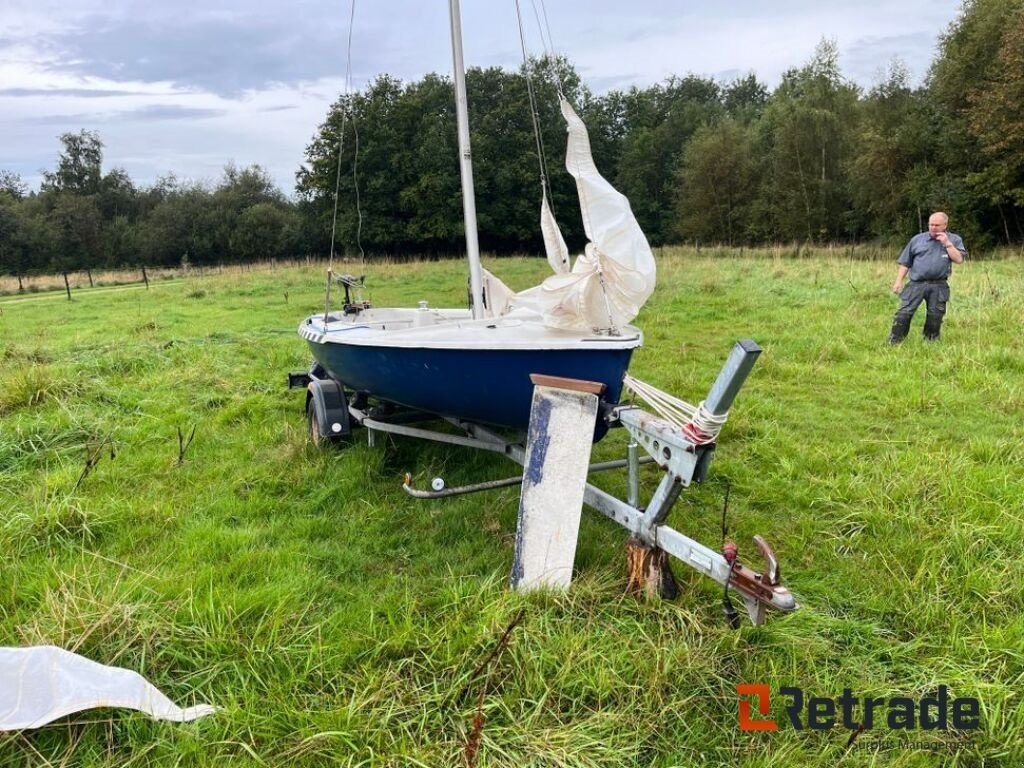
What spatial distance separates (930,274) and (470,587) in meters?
7.20

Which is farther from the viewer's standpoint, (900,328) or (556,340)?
(900,328)

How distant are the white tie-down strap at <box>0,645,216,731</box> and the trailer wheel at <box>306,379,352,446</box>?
242cm

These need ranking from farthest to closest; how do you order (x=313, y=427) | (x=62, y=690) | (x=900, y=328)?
(x=900, y=328)
(x=313, y=427)
(x=62, y=690)

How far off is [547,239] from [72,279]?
27691mm

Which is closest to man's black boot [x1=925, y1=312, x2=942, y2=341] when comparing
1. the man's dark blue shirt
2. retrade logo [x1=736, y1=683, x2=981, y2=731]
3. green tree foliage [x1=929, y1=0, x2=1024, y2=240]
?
the man's dark blue shirt

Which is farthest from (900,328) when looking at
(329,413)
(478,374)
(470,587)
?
(470,587)

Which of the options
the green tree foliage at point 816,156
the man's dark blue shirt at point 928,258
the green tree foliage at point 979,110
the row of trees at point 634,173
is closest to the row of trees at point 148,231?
the row of trees at point 634,173

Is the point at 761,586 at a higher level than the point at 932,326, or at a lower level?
lower

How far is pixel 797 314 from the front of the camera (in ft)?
33.2

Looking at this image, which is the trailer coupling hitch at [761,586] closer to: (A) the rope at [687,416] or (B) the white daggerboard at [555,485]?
(A) the rope at [687,416]

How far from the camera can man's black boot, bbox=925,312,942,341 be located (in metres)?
7.68

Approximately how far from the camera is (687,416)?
9.62 ft

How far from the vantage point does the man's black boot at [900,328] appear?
7.76 meters

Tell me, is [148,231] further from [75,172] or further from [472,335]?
[472,335]
